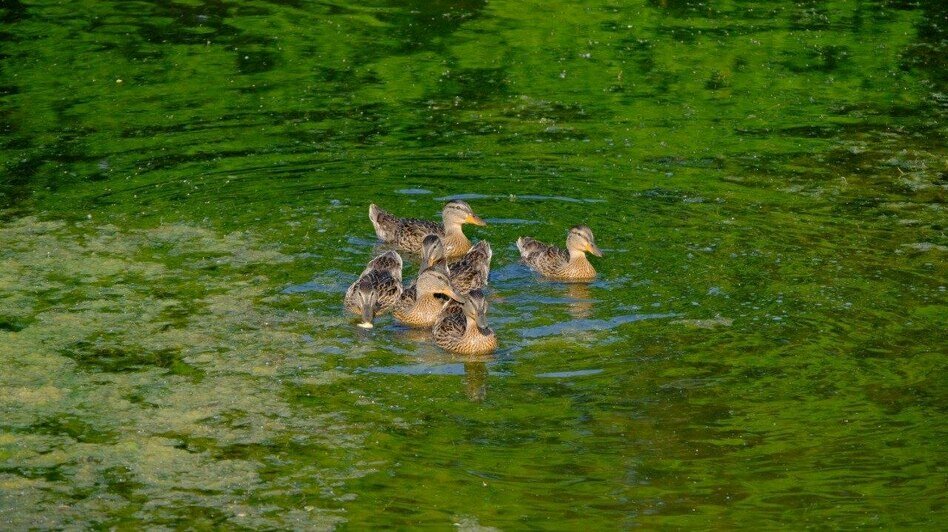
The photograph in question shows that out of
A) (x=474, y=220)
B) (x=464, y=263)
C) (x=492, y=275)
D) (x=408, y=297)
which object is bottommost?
(x=492, y=275)

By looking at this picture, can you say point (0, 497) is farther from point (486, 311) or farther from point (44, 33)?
point (44, 33)

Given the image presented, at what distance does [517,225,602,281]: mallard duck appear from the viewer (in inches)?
465

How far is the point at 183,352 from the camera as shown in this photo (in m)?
10.0

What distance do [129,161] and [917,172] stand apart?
8325mm

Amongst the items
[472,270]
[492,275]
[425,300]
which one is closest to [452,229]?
[492,275]

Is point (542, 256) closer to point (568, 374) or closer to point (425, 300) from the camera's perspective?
point (425, 300)

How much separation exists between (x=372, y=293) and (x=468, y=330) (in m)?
0.96

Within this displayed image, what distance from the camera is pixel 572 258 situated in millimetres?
11930

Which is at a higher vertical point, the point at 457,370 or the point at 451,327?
the point at 451,327

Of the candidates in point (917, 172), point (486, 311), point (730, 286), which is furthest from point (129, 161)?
point (917, 172)

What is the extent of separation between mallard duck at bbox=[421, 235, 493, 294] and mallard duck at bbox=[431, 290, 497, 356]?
749mm

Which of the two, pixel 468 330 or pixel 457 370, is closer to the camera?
pixel 457 370

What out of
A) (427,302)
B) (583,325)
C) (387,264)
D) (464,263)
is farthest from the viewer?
(464,263)

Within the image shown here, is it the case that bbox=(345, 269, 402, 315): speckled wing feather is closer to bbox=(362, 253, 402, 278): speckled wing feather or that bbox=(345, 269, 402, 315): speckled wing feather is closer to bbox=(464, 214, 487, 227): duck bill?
bbox=(362, 253, 402, 278): speckled wing feather
